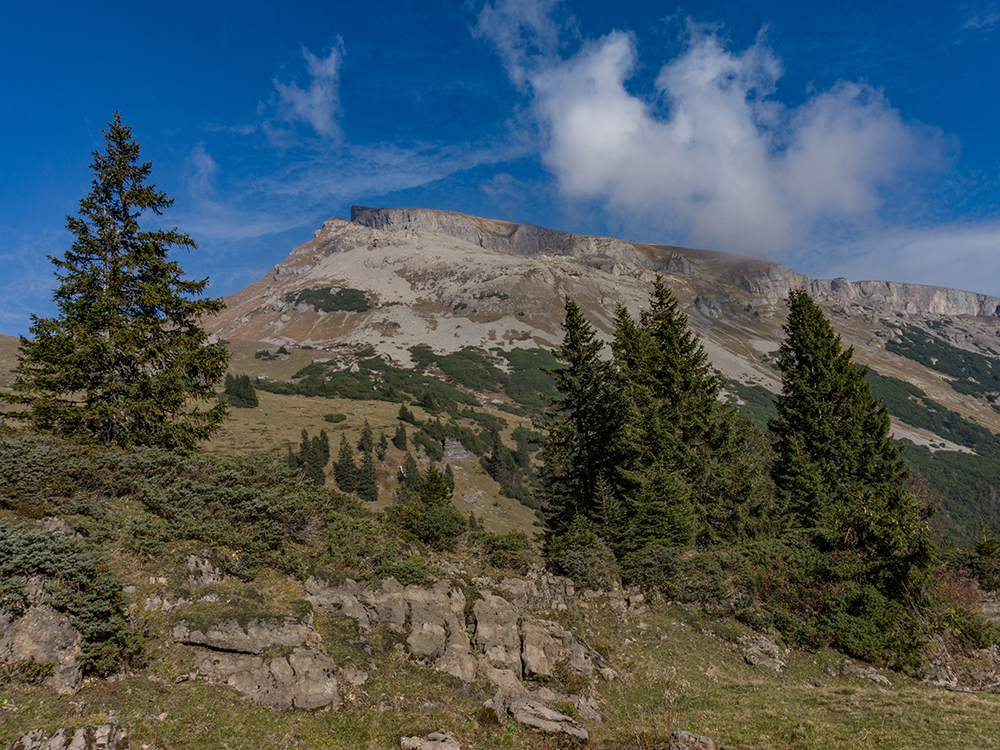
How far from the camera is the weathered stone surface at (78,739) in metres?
5.86

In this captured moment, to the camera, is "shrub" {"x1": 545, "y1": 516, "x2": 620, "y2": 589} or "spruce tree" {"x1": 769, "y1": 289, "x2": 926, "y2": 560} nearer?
"shrub" {"x1": 545, "y1": 516, "x2": 620, "y2": 589}

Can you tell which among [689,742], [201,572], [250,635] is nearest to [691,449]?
[689,742]

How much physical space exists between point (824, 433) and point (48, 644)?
32.0 m

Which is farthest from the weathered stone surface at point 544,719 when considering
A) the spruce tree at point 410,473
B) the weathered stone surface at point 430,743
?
→ the spruce tree at point 410,473

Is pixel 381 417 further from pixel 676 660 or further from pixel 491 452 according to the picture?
pixel 676 660

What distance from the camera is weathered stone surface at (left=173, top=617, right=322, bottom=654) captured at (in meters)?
8.83

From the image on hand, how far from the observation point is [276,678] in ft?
28.6

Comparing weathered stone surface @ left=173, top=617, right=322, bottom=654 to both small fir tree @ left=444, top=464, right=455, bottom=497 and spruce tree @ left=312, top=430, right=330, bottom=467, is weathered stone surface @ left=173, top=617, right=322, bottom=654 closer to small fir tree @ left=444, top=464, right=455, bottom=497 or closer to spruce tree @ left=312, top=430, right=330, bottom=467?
spruce tree @ left=312, top=430, right=330, bottom=467

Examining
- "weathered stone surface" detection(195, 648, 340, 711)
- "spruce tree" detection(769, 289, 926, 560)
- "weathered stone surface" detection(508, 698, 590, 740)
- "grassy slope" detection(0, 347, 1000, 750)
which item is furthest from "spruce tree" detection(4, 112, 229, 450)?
"spruce tree" detection(769, 289, 926, 560)

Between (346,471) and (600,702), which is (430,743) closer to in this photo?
(600,702)

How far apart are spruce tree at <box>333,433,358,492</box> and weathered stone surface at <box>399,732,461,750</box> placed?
190 ft

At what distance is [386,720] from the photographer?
8867 mm

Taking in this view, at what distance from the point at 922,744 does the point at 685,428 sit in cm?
1662

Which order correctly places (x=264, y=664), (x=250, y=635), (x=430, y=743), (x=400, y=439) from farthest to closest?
1. (x=400, y=439)
2. (x=250, y=635)
3. (x=264, y=664)
4. (x=430, y=743)
